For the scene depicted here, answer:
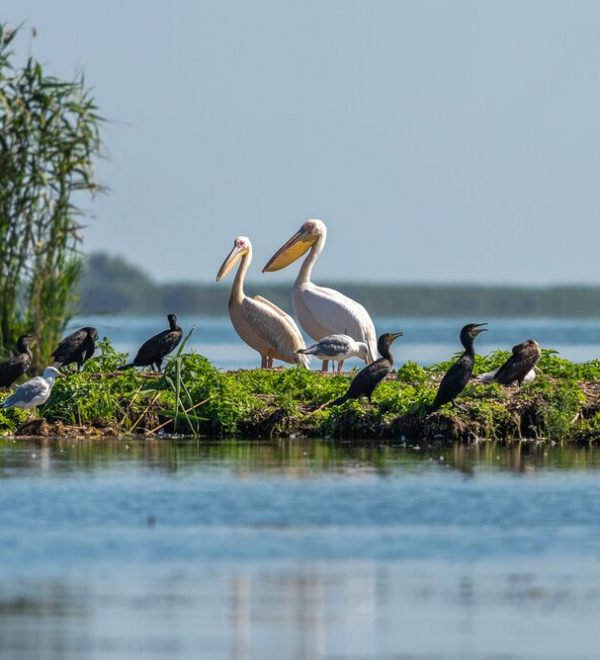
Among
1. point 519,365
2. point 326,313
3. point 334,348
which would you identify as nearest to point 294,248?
point 326,313

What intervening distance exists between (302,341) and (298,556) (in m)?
8.50

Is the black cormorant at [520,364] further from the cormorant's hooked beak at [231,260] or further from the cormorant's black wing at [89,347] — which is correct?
the cormorant's hooked beak at [231,260]

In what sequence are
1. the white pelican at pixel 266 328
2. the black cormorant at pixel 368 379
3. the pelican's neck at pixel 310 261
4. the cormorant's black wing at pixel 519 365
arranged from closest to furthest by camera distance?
the black cormorant at pixel 368 379
the cormorant's black wing at pixel 519 365
the white pelican at pixel 266 328
the pelican's neck at pixel 310 261

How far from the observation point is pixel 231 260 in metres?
19.8

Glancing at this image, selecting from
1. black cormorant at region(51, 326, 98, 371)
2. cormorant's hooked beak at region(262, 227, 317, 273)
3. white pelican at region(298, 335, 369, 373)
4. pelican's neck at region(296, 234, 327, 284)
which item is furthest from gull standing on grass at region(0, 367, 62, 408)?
cormorant's hooked beak at region(262, 227, 317, 273)

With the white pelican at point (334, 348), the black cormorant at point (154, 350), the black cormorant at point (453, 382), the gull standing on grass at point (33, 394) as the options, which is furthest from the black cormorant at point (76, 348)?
the black cormorant at point (453, 382)

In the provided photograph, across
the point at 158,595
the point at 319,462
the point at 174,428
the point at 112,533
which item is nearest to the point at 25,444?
the point at 174,428

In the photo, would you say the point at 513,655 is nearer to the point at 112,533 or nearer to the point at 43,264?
the point at 112,533

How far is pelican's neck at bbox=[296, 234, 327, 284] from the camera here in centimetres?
1903

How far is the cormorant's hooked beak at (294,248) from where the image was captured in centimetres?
2019

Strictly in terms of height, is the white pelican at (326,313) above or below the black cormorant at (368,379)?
above

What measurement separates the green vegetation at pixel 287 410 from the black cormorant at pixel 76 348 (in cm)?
81

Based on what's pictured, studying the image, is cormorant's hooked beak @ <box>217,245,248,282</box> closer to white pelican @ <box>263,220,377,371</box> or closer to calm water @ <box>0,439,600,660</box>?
white pelican @ <box>263,220,377,371</box>

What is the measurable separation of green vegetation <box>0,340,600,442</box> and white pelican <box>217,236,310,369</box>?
216cm
